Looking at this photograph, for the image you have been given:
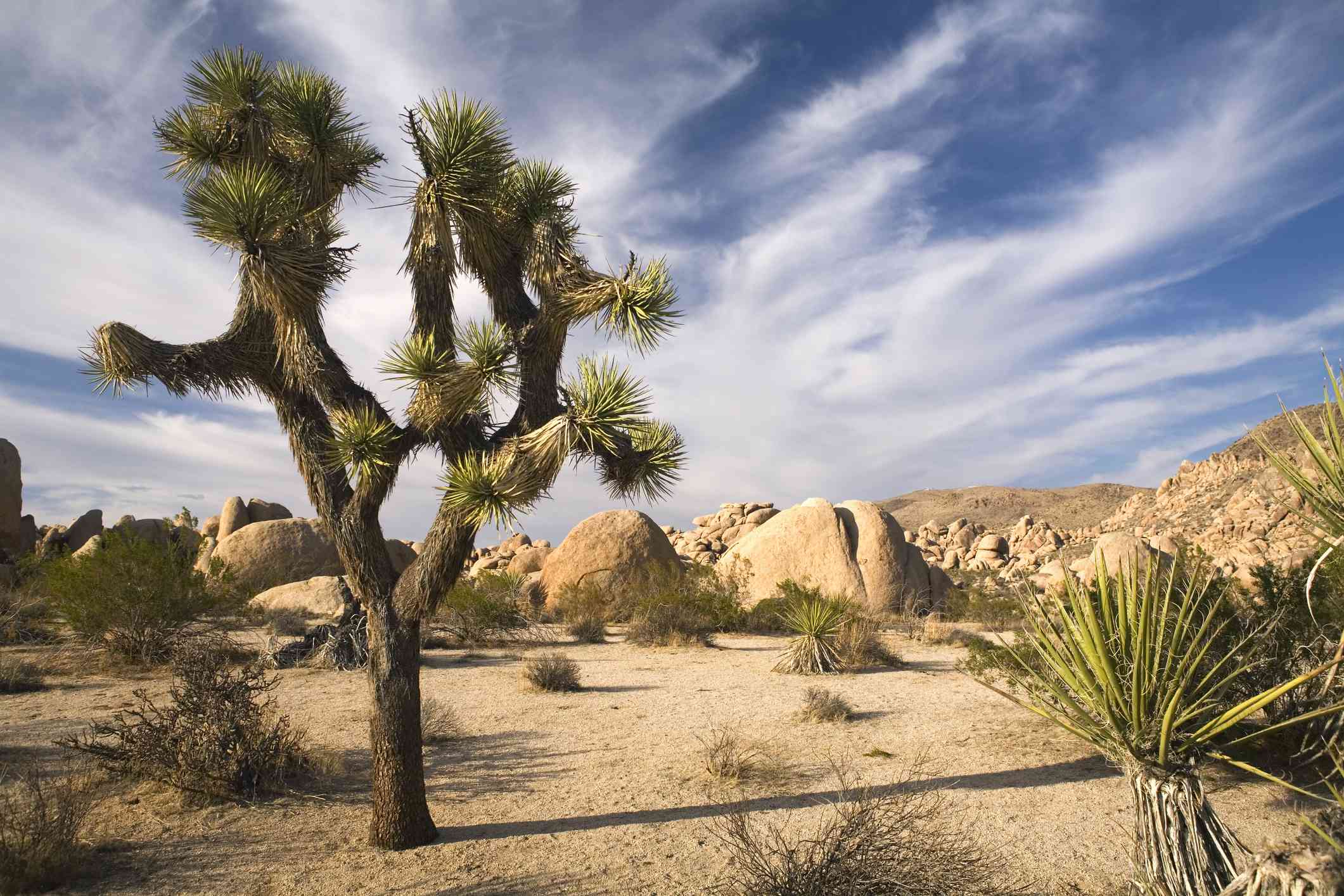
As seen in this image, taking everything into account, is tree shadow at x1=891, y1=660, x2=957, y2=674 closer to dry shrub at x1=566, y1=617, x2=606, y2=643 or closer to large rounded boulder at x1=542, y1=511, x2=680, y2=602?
dry shrub at x1=566, y1=617, x2=606, y2=643

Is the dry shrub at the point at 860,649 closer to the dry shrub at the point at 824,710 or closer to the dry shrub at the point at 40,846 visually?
the dry shrub at the point at 824,710

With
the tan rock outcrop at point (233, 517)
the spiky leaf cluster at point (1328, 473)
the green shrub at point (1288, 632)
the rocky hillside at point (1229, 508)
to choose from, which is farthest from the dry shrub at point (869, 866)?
the tan rock outcrop at point (233, 517)

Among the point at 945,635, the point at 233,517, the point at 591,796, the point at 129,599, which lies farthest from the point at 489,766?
the point at 233,517

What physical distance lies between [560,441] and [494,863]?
2.76m

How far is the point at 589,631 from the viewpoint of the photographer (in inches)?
618

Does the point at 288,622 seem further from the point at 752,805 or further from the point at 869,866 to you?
the point at 869,866

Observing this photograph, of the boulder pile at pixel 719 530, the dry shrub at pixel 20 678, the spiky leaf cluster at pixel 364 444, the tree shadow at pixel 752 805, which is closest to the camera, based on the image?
the spiky leaf cluster at pixel 364 444

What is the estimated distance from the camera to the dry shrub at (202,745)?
603 centimetres

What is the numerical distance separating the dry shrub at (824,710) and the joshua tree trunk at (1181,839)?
210 inches

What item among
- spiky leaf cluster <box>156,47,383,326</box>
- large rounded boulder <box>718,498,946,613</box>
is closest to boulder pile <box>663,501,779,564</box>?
large rounded boulder <box>718,498,946,613</box>

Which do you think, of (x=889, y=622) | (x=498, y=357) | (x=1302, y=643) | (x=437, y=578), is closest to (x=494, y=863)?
(x=437, y=578)

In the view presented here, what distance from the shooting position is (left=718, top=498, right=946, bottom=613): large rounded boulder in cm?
1911

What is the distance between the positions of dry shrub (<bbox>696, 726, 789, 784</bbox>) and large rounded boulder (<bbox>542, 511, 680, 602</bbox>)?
12.7m

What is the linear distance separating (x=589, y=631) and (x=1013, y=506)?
2331 inches
